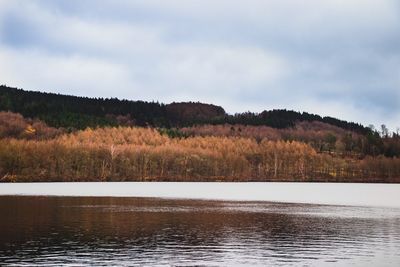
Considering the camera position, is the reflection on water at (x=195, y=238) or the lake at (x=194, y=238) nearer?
the lake at (x=194, y=238)

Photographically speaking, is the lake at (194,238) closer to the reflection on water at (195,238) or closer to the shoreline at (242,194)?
the reflection on water at (195,238)

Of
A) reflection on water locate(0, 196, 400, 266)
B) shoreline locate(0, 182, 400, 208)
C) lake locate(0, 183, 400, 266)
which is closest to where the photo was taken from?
lake locate(0, 183, 400, 266)

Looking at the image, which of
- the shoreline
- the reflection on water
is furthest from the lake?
A: the shoreline

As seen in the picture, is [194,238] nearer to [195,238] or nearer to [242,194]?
[195,238]

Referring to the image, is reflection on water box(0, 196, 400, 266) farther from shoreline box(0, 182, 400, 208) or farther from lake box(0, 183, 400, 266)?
shoreline box(0, 182, 400, 208)

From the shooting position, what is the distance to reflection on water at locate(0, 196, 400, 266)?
33.0 m

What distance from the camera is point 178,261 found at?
3219 centimetres

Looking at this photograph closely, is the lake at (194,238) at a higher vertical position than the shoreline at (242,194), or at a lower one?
lower

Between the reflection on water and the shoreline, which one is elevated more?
the shoreline

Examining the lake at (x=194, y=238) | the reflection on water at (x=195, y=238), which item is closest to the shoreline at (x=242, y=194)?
the lake at (x=194, y=238)

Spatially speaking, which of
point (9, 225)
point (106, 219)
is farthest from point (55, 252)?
point (106, 219)

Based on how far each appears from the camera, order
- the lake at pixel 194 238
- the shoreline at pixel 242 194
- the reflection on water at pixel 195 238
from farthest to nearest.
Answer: the shoreline at pixel 242 194 → the reflection on water at pixel 195 238 → the lake at pixel 194 238

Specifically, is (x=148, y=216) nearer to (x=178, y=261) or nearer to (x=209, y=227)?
(x=209, y=227)

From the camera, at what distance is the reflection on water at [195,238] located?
108ft
